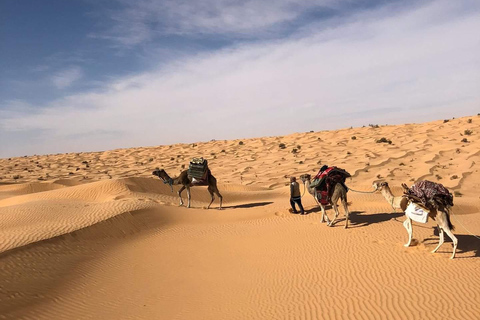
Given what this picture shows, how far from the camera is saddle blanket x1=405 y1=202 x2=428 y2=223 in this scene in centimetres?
750

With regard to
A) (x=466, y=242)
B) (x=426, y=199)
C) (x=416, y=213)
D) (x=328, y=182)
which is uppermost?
(x=328, y=182)

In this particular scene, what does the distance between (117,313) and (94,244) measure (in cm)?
386

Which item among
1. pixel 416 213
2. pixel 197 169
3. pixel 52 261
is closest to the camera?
pixel 416 213

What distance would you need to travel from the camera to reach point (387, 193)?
884 cm

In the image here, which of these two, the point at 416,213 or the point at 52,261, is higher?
the point at 416,213

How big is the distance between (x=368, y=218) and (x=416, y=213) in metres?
3.67

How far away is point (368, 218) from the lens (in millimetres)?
11281

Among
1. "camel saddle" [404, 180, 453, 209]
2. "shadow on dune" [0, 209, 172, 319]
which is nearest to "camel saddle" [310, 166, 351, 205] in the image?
"camel saddle" [404, 180, 453, 209]

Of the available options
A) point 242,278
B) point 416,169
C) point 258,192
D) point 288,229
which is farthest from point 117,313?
point 416,169

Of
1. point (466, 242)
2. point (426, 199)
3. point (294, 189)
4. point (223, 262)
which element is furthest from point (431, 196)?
point (294, 189)

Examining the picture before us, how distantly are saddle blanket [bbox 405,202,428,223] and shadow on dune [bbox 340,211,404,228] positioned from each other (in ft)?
8.61

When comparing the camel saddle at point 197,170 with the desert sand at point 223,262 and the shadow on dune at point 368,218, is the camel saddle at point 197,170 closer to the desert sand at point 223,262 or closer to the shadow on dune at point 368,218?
the desert sand at point 223,262

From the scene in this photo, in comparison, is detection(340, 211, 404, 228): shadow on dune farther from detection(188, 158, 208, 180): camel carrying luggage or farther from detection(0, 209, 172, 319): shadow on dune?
detection(0, 209, 172, 319): shadow on dune

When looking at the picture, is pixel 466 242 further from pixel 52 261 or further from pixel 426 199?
pixel 52 261
